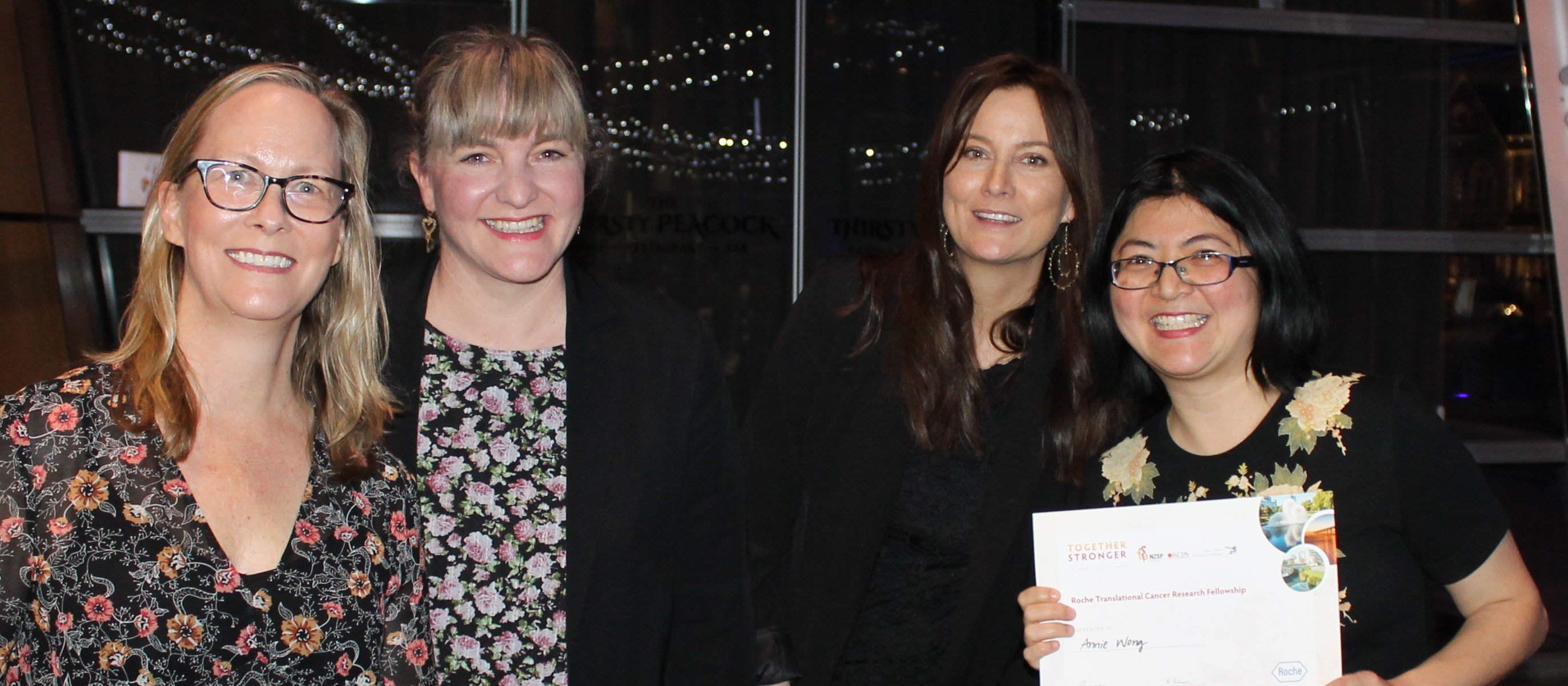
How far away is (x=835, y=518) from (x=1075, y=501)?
0.50m

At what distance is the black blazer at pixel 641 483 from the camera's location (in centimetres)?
196

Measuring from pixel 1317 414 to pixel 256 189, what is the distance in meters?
1.71

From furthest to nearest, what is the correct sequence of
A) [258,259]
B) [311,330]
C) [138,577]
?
[311,330], [258,259], [138,577]

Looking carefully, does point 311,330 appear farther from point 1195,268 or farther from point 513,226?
point 1195,268

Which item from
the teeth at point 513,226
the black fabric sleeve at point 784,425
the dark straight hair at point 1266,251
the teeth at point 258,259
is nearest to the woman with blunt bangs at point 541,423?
the teeth at point 513,226

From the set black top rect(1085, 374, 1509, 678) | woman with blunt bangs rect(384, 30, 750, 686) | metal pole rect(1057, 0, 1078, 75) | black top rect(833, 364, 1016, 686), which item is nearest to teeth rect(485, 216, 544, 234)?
woman with blunt bangs rect(384, 30, 750, 686)

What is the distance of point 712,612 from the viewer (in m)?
2.17

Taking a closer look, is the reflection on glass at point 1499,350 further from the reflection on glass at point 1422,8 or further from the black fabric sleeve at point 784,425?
the black fabric sleeve at point 784,425

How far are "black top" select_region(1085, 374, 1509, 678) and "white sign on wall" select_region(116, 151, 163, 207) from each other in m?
4.95

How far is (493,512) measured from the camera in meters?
1.93

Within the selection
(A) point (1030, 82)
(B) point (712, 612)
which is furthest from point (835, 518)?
(A) point (1030, 82)

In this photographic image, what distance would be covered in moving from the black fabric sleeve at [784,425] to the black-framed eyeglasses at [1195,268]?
677 millimetres

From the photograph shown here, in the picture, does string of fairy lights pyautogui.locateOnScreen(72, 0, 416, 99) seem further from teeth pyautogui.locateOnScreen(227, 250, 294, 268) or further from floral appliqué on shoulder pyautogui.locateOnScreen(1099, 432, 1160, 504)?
floral appliqué on shoulder pyautogui.locateOnScreen(1099, 432, 1160, 504)

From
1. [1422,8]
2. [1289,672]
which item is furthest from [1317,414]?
[1422,8]
